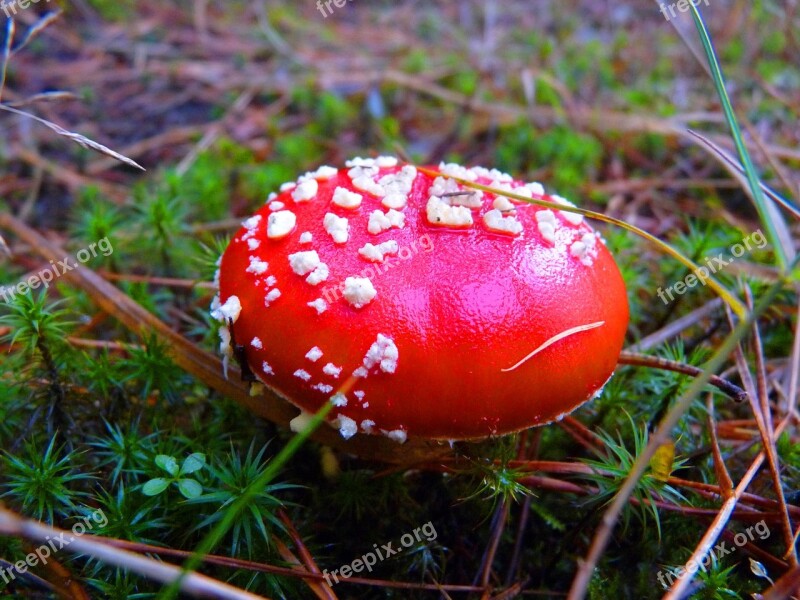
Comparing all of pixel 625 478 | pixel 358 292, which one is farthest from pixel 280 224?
pixel 625 478

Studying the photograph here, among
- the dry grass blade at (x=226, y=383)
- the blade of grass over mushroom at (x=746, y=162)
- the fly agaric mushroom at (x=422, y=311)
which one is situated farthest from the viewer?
the dry grass blade at (x=226, y=383)

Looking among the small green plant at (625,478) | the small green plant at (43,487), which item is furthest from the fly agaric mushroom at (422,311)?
the small green plant at (43,487)

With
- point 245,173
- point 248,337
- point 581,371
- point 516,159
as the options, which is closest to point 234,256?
point 248,337

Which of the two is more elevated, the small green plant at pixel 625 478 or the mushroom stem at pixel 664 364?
the mushroom stem at pixel 664 364

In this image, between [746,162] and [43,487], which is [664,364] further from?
[43,487]

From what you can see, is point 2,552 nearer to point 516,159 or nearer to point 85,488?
point 85,488

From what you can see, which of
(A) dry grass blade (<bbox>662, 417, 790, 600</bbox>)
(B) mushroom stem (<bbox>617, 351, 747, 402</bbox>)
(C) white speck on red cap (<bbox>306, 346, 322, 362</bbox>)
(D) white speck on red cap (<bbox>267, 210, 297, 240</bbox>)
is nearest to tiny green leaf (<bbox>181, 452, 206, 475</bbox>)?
(C) white speck on red cap (<bbox>306, 346, 322, 362</bbox>)

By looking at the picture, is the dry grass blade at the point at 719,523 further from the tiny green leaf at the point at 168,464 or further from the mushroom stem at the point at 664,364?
the tiny green leaf at the point at 168,464

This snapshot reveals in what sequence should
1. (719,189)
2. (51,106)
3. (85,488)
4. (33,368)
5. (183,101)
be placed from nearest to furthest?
(85,488)
(33,368)
(719,189)
(51,106)
(183,101)
